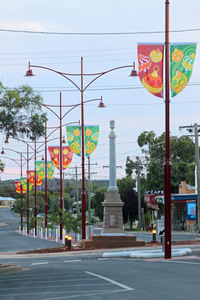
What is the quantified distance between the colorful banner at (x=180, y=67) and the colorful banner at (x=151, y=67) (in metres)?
0.46

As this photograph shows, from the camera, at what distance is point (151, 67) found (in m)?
23.2

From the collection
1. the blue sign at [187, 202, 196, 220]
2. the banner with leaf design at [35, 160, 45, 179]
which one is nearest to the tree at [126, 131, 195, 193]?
the blue sign at [187, 202, 196, 220]

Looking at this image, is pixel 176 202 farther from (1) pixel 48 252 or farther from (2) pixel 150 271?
(2) pixel 150 271

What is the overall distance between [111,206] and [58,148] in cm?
1359

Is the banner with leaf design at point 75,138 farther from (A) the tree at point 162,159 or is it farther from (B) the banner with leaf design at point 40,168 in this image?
(A) the tree at point 162,159

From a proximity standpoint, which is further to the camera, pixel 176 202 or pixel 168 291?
pixel 176 202

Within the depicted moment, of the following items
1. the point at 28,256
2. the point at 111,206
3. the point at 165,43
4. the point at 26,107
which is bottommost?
the point at 28,256

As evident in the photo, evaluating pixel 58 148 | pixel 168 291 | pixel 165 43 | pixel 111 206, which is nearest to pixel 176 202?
pixel 58 148

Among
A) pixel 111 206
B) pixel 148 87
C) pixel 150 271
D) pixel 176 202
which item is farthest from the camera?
pixel 176 202

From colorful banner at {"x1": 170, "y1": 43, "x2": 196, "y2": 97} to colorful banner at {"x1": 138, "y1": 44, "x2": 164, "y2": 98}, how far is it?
0.46 meters

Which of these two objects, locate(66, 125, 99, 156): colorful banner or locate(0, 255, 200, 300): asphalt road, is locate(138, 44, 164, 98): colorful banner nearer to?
locate(0, 255, 200, 300): asphalt road

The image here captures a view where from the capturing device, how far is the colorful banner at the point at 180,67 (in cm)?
2323

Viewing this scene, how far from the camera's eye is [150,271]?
59.8 ft

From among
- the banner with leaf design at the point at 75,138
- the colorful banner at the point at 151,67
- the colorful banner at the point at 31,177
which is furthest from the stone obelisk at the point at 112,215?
the colorful banner at the point at 31,177
